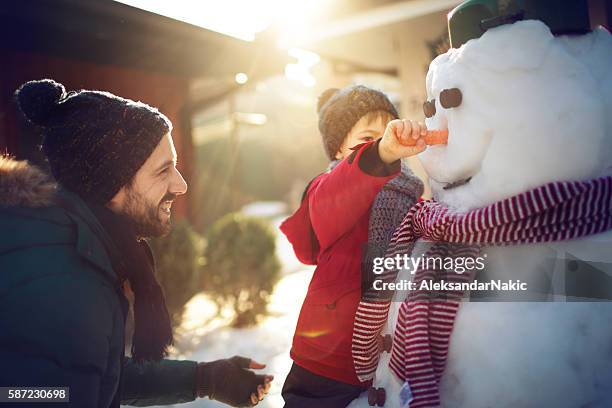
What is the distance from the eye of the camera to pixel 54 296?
136 cm

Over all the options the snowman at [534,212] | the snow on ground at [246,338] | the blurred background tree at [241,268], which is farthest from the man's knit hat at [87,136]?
the blurred background tree at [241,268]

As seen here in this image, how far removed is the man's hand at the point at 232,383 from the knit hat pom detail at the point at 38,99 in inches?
46.5

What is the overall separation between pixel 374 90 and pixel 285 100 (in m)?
29.3

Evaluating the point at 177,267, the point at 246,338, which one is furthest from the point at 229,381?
the point at 177,267

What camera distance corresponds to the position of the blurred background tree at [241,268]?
20.4ft

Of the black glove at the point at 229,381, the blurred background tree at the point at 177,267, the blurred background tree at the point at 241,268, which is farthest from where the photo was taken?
the blurred background tree at the point at 241,268

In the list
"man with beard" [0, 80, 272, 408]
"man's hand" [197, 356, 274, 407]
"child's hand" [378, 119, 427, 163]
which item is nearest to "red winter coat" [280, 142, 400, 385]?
"child's hand" [378, 119, 427, 163]

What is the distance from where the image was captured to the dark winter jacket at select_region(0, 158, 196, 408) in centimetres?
132

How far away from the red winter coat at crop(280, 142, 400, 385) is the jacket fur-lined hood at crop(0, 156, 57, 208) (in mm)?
880

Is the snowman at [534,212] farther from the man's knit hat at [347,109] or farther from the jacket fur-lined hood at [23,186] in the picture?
the jacket fur-lined hood at [23,186]

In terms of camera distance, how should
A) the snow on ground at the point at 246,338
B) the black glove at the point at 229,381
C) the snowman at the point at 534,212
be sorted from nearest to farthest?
the snowman at the point at 534,212 → the black glove at the point at 229,381 → the snow on ground at the point at 246,338

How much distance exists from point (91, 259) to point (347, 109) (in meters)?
1.14

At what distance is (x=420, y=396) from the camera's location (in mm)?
1270

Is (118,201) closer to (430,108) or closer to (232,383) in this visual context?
(232,383)
